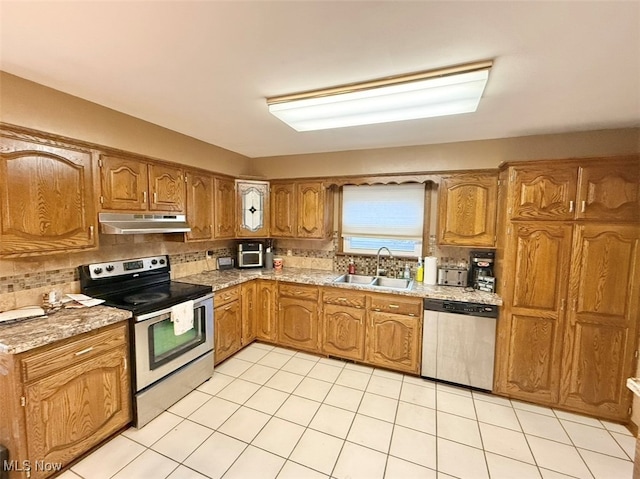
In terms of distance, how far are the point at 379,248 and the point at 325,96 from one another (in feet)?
6.84

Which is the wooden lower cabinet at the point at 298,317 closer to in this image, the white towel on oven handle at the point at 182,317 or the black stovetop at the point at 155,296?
the black stovetop at the point at 155,296

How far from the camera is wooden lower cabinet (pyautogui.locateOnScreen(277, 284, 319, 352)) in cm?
324

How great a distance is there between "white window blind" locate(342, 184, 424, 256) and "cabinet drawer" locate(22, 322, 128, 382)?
8.44 ft

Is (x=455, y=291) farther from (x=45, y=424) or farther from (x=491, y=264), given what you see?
(x=45, y=424)

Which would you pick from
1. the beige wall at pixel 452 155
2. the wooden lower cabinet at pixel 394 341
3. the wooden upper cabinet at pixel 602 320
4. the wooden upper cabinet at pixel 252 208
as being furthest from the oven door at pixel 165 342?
the wooden upper cabinet at pixel 602 320

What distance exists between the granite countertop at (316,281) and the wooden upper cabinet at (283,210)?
0.54 meters

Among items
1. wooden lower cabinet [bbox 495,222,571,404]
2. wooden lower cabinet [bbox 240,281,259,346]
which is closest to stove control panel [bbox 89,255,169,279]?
wooden lower cabinet [bbox 240,281,259,346]

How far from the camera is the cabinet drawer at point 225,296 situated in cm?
289

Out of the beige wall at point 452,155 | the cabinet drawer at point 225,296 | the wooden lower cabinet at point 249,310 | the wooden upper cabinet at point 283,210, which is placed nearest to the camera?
the beige wall at point 452,155

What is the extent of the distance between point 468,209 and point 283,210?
7.17 feet

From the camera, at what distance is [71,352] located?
1.71 metres

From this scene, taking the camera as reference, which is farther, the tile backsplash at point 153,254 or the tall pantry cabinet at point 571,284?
the tall pantry cabinet at point 571,284

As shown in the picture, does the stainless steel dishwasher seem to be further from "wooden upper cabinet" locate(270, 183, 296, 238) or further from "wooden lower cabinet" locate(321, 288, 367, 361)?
"wooden upper cabinet" locate(270, 183, 296, 238)

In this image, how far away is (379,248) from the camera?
353 cm
